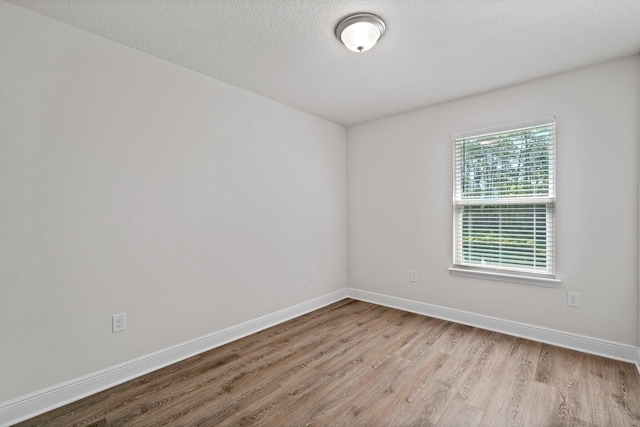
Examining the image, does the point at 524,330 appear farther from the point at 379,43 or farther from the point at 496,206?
the point at 379,43

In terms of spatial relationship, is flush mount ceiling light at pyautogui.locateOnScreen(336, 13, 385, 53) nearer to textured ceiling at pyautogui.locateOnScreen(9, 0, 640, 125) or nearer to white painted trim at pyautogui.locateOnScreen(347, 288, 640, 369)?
textured ceiling at pyautogui.locateOnScreen(9, 0, 640, 125)

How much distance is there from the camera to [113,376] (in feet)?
7.11

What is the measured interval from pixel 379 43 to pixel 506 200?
1.98 metres

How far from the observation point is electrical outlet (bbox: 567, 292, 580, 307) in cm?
267

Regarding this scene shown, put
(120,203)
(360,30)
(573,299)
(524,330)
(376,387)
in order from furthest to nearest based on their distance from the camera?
(524,330), (573,299), (120,203), (376,387), (360,30)

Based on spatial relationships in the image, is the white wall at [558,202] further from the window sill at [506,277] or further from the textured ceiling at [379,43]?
the textured ceiling at [379,43]

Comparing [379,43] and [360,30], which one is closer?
[360,30]

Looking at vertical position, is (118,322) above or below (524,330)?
above

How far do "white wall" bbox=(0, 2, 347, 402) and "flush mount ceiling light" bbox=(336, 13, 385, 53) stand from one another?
4.48 ft

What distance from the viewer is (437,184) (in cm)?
352

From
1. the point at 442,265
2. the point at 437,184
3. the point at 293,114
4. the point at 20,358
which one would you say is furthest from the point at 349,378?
the point at 293,114

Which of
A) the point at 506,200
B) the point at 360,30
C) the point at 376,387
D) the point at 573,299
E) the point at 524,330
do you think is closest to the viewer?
the point at 360,30

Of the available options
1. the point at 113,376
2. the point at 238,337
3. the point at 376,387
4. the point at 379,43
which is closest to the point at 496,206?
the point at 379,43

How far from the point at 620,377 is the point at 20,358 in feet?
13.3
